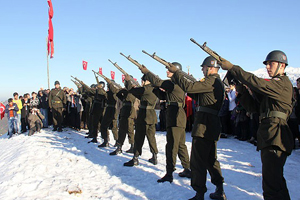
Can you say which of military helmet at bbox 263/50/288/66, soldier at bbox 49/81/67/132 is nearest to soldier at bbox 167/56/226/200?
military helmet at bbox 263/50/288/66

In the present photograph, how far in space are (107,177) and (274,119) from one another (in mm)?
3654

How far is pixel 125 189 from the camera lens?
4.68 metres

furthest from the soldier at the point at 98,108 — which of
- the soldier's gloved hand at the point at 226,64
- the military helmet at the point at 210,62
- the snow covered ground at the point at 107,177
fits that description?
the soldier's gloved hand at the point at 226,64

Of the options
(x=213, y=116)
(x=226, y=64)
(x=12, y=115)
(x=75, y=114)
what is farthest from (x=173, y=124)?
(x=12, y=115)

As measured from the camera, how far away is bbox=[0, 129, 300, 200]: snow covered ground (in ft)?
14.6

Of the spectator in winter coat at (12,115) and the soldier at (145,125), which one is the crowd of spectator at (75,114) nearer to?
the spectator in winter coat at (12,115)

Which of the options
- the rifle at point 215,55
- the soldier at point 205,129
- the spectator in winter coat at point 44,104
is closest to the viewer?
the rifle at point 215,55

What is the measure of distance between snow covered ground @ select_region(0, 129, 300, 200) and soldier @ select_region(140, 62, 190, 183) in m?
0.30

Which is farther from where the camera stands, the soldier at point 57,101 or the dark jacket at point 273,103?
the soldier at point 57,101

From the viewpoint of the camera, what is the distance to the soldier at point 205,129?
395 cm

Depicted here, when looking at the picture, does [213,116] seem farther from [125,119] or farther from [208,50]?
[125,119]

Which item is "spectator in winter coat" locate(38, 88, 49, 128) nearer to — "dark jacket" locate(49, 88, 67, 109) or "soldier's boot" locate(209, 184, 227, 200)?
"dark jacket" locate(49, 88, 67, 109)

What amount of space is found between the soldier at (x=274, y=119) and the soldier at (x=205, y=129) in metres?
0.72

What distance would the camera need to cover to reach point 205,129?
401 centimetres
